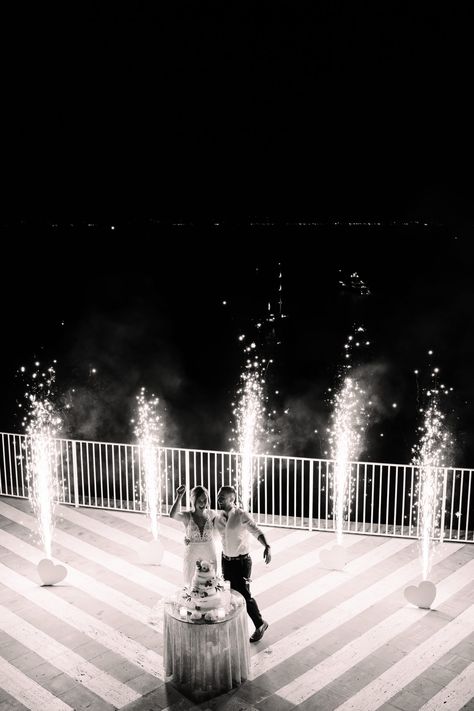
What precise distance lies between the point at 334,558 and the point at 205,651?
309cm

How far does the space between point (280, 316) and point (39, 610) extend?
17618mm

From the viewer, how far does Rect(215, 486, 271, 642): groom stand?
20.0 feet

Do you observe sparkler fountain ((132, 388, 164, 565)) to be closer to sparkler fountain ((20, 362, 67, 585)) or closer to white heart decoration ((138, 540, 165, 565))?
white heart decoration ((138, 540, 165, 565))

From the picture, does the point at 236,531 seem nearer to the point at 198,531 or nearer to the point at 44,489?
the point at 198,531

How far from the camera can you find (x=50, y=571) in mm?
7617

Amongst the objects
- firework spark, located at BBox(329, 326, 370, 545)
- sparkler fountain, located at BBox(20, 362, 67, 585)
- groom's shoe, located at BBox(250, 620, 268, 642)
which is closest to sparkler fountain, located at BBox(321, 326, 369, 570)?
firework spark, located at BBox(329, 326, 370, 545)

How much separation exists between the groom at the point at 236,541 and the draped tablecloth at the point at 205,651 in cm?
51

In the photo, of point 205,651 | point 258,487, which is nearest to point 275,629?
point 205,651

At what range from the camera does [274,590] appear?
7555 mm

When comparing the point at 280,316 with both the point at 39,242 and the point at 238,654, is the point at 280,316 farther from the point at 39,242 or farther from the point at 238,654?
the point at 238,654

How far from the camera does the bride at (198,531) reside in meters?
6.08

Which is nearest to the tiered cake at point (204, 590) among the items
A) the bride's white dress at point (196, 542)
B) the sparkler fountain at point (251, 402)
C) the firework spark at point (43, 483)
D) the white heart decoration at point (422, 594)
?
the bride's white dress at point (196, 542)

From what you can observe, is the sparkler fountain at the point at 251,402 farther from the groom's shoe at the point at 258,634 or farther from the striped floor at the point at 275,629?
the groom's shoe at the point at 258,634

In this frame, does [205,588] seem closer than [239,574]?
Yes
